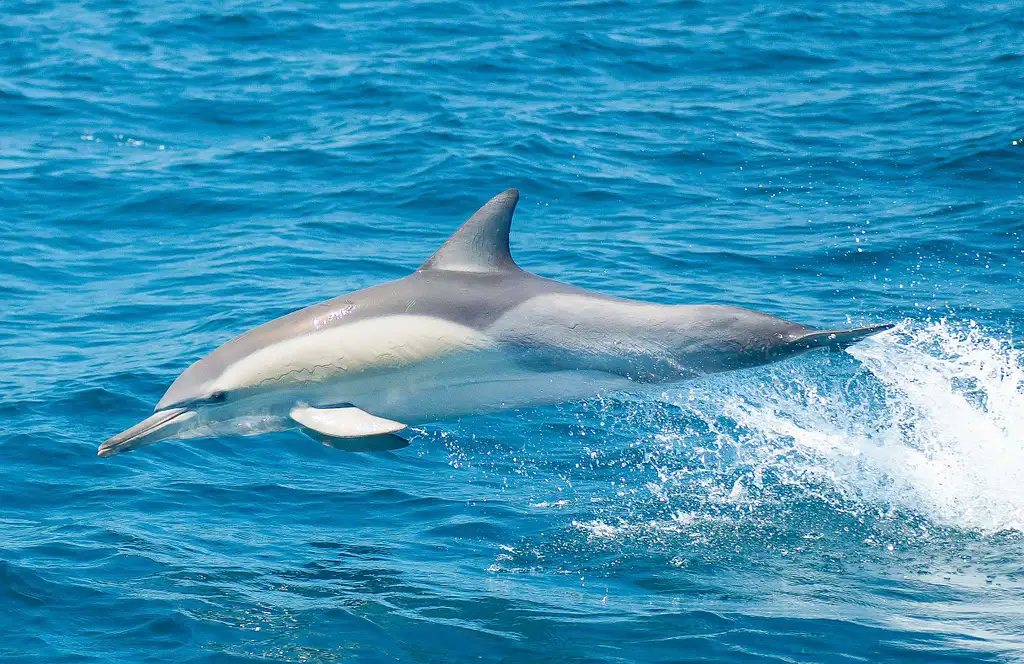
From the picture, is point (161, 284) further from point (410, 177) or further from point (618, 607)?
point (618, 607)

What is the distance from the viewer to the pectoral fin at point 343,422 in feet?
22.0

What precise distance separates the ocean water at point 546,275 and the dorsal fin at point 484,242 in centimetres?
159

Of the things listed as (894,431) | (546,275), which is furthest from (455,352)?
(546,275)

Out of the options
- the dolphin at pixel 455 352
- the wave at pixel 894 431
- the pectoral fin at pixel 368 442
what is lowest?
the wave at pixel 894 431

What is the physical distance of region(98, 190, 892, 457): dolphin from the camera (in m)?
6.83

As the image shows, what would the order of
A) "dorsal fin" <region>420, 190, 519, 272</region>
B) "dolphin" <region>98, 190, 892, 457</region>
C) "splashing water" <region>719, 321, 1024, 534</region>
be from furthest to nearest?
1. "splashing water" <region>719, 321, 1024, 534</region>
2. "dorsal fin" <region>420, 190, 519, 272</region>
3. "dolphin" <region>98, 190, 892, 457</region>

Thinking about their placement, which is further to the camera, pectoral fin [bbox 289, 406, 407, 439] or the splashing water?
the splashing water

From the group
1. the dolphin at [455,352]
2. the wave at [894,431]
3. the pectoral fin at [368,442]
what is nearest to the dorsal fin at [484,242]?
the dolphin at [455,352]

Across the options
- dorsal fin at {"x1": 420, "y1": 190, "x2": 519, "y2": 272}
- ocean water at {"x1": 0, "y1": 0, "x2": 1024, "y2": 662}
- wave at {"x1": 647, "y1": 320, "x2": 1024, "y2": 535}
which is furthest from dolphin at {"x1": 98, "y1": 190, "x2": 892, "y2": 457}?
wave at {"x1": 647, "y1": 320, "x2": 1024, "y2": 535}

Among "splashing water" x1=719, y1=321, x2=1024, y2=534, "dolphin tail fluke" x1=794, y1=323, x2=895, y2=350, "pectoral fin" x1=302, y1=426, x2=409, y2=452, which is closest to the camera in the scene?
"dolphin tail fluke" x1=794, y1=323, x2=895, y2=350

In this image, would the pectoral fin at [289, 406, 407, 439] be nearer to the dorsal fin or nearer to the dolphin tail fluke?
the dorsal fin

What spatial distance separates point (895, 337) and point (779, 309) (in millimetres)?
1548

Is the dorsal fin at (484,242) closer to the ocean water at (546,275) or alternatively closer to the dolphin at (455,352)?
the dolphin at (455,352)

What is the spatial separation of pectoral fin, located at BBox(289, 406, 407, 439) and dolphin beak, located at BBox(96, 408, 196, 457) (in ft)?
2.17
